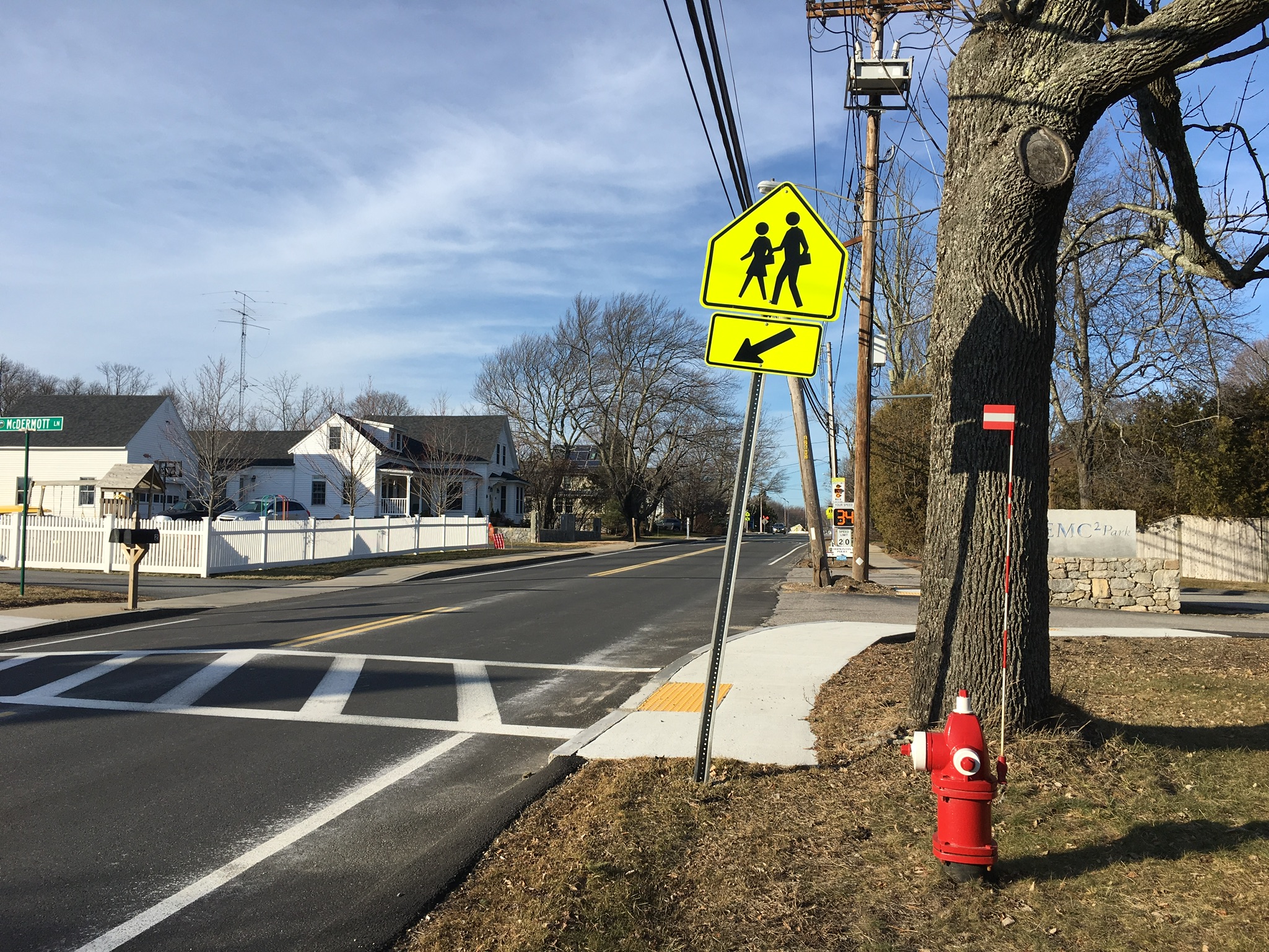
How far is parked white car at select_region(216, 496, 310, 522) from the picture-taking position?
4072 cm

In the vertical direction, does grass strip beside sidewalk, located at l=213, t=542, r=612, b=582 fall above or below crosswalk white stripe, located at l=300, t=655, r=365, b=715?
below

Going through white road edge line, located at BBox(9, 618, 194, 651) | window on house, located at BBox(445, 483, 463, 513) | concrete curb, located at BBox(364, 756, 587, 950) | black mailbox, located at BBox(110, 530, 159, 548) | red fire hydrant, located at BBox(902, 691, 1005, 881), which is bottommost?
white road edge line, located at BBox(9, 618, 194, 651)

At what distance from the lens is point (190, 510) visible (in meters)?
42.8

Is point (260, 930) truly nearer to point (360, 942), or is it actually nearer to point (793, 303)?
point (360, 942)

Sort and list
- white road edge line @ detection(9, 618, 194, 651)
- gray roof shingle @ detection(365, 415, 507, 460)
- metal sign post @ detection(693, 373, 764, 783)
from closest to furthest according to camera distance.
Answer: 1. metal sign post @ detection(693, 373, 764, 783)
2. white road edge line @ detection(9, 618, 194, 651)
3. gray roof shingle @ detection(365, 415, 507, 460)

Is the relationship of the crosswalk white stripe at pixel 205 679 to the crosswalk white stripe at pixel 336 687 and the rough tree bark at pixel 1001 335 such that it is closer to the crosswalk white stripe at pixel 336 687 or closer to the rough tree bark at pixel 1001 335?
the crosswalk white stripe at pixel 336 687

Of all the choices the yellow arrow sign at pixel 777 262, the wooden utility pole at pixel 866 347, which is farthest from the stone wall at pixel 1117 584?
the yellow arrow sign at pixel 777 262

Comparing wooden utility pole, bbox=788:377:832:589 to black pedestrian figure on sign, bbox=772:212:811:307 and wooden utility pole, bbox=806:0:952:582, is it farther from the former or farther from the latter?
black pedestrian figure on sign, bbox=772:212:811:307

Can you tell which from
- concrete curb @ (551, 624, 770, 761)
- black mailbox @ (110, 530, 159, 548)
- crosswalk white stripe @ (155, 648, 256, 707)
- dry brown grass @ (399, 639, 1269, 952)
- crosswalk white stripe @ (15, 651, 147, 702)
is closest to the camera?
dry brown grass @ (399, 639, 1269, 952)

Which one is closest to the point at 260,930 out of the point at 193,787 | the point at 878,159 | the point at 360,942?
the point at 360,942

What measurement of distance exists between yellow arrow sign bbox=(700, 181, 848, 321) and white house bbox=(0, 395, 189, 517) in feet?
137

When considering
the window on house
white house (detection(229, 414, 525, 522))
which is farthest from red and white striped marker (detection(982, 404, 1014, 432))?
the window on house

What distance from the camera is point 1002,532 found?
5.70 m

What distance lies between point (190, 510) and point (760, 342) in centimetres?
4328
